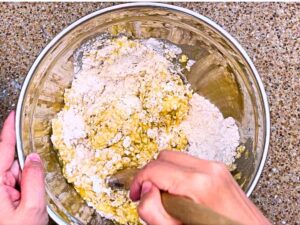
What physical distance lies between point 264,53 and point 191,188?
333 millimetres

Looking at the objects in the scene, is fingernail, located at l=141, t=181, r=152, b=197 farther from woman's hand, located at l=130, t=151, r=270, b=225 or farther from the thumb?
the thumb

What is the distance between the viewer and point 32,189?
772mm

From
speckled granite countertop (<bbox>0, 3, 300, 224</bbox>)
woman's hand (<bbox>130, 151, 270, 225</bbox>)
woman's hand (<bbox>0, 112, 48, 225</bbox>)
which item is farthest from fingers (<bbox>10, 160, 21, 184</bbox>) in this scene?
woman's hand (<bbox>130, 151, 270, 225</bbox>)

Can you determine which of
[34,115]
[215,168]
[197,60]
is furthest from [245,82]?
[34,115]

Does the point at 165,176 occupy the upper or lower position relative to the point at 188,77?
lower

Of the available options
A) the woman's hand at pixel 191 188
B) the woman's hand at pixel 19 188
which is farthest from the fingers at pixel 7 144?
the woman's hand at pixel 191 188

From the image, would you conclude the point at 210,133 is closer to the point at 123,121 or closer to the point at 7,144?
the point at 123,121

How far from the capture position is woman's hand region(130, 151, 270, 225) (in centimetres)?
65

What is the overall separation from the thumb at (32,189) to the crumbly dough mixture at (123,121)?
7 centimetres

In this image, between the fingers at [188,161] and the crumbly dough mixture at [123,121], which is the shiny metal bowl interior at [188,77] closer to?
the crumbly dough mixture at [123,121]

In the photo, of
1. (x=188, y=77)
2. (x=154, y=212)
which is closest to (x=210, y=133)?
(x=188, y=77)

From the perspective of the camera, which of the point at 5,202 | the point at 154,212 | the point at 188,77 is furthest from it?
the point at 188,77

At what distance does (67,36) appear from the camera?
0.80m

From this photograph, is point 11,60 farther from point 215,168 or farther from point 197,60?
point 215,168
